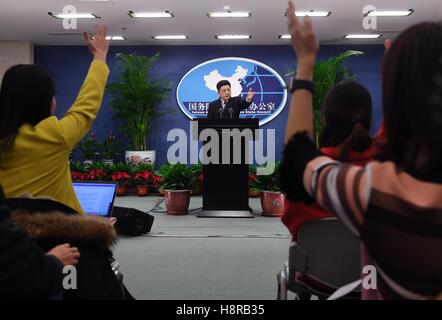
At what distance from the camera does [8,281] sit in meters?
0.77

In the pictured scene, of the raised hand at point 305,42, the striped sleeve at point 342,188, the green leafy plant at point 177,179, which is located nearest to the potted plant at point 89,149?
the green leafy plant at point 177,179

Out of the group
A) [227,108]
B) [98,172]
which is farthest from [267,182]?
[98,172]

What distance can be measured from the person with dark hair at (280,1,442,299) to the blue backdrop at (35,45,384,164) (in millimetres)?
9456

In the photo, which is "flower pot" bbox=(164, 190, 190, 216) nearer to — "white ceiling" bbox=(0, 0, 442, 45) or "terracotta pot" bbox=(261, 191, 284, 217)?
"terracotta pot" bbox=(261, 191, 284, 217)

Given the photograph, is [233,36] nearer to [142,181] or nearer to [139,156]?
[139,156]

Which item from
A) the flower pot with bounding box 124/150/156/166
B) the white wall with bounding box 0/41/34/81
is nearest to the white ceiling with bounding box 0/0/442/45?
the white wall with bounding box 0/41/34/81

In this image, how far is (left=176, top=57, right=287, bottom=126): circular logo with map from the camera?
9.96 meters

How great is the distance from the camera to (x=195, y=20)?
327 inches

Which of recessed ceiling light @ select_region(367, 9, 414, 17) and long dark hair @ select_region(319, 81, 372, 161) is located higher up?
recessed ceiling light @ select_region(367, 9, 414, 17)

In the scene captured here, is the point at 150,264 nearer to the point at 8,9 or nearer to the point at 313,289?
the point at 313,289

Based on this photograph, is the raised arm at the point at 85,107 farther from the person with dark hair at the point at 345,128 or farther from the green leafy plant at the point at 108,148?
the green leafy plant at the point at 108,148

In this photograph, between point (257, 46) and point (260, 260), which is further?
point (257, 46)

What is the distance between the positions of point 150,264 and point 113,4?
17.3 ft
